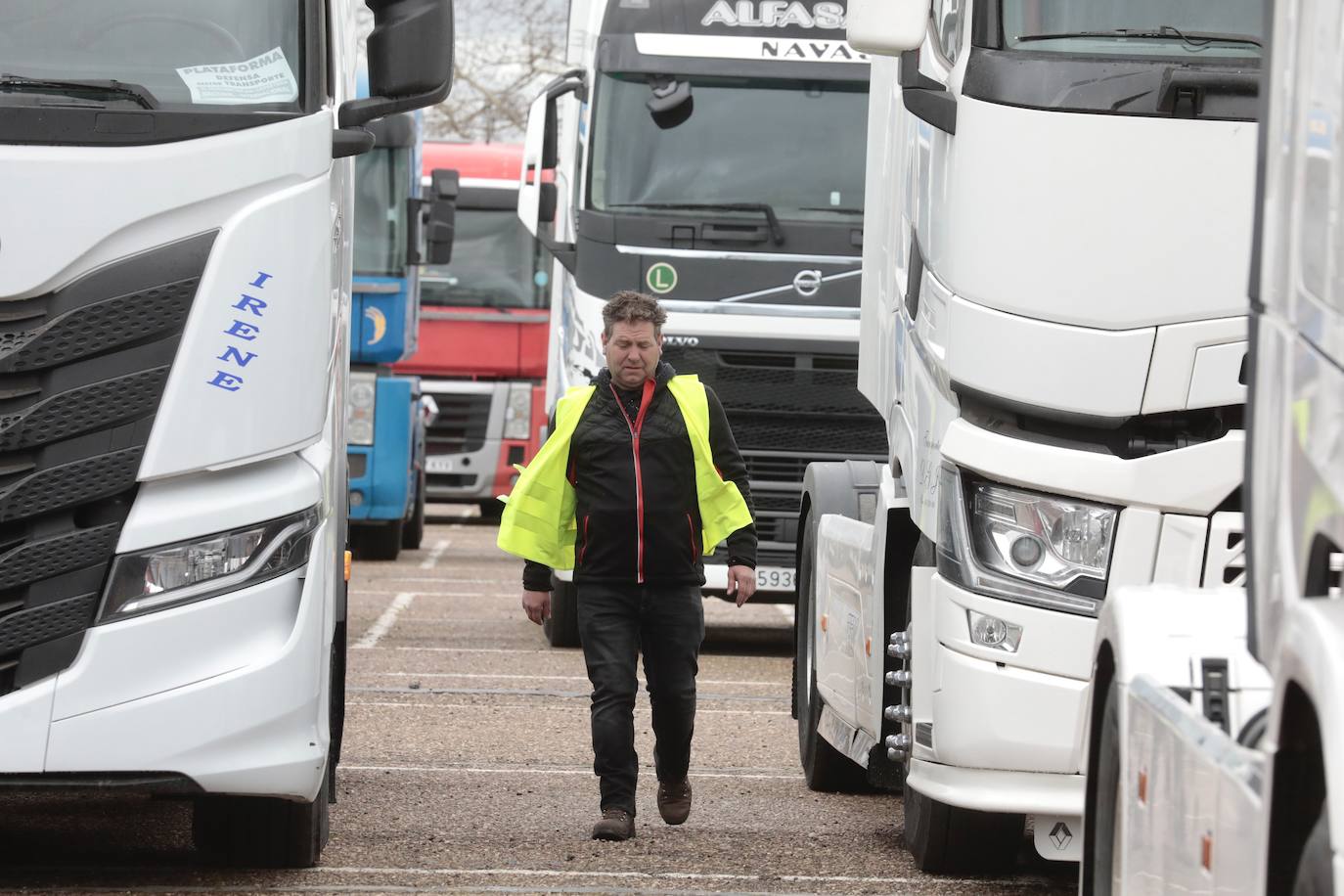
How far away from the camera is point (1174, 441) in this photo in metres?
6.46

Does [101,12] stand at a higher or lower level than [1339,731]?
higher

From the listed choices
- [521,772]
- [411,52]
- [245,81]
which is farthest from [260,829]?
[521,772]

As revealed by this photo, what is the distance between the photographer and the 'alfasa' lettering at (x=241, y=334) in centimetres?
638

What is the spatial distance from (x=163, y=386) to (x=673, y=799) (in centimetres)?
251

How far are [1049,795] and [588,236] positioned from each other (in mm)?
7217

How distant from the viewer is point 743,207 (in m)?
13.1

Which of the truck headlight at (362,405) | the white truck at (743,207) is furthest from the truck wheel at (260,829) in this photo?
the truck headlight at (362,405)

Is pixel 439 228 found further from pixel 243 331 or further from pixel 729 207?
pixel 243 331

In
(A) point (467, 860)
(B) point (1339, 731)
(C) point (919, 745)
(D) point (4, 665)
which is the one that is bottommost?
(A) point (467, 860)

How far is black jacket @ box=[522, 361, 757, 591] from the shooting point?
7.81 metres

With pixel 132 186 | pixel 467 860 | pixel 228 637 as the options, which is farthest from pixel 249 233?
pixel 467 860

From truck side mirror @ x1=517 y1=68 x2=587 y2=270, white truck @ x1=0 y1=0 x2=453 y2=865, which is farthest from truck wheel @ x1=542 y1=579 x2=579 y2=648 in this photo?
white truck @ x1=0 y1=0 x2=453 y2=865

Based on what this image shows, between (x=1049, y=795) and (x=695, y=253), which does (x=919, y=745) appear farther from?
(x=695, y=253)

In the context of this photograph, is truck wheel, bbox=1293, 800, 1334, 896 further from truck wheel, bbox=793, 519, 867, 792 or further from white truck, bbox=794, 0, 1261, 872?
truck wheel, bbox=793, 519, 867, 792
